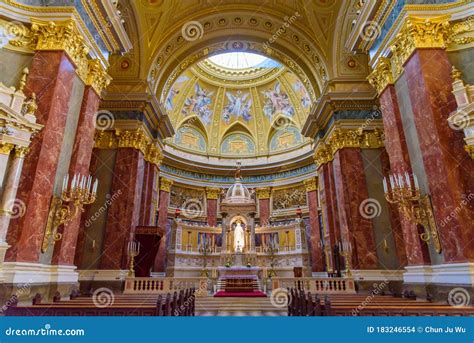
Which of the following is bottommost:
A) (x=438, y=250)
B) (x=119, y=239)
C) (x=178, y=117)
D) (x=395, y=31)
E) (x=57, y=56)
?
(x=438, y=250)

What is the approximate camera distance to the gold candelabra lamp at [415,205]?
5.67 m

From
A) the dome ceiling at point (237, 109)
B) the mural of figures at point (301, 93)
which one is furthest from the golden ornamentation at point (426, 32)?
the dome ceiling at point (237, 109)

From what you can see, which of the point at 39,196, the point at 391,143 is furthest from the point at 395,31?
the point at 39,196

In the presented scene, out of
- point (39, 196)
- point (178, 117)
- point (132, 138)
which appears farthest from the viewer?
point (178, 117)

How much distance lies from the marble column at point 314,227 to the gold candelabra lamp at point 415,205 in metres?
10.1

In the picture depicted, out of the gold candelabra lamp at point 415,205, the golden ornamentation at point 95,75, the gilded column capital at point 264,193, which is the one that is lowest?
the gold candelabra lamp at point 415,205

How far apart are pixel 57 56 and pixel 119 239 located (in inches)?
259

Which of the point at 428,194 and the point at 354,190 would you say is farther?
the point at 354,190

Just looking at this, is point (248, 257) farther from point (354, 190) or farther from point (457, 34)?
point (457, 34)

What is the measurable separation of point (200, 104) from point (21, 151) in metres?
18.6

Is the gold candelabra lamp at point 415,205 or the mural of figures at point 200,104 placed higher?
the mural of figures at point 200,104

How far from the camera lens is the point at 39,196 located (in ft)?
18.0

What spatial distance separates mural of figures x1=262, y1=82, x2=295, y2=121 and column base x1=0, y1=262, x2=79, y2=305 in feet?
63.9

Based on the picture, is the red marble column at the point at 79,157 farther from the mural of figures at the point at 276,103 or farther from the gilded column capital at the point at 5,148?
the mural of figures at the point at 276,103
